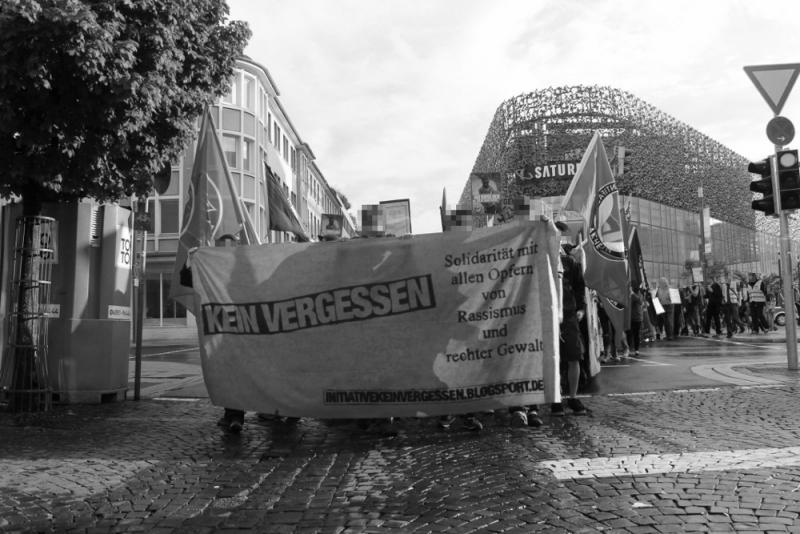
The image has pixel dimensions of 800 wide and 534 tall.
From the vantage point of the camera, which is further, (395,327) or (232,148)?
(232,148)

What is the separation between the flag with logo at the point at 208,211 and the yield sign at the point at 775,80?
7.79 metres

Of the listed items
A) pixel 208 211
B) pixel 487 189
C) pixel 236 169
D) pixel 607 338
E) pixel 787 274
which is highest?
pixel 236 169

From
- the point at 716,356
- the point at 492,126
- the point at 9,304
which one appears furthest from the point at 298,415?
the point at 492,126

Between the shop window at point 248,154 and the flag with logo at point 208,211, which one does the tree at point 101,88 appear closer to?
the flag with logo at point 208,211

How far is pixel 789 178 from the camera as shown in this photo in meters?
10.5

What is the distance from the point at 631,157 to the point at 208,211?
185 feet

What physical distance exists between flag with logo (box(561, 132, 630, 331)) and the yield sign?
11.1 ft

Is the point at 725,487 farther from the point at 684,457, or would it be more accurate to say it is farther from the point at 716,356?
the point at 716,356

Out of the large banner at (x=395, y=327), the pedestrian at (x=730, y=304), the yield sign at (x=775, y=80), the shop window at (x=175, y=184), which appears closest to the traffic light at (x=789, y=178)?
the yield sign at (x=775, y=80)

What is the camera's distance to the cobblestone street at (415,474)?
3.63 metres

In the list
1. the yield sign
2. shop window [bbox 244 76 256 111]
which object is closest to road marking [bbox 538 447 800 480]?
the yield sign

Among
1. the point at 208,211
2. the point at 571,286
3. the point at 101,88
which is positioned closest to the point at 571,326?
the point at 571,286

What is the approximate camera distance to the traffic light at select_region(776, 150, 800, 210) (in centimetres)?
1044

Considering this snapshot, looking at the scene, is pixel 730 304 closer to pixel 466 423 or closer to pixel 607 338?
pixel 607 338
